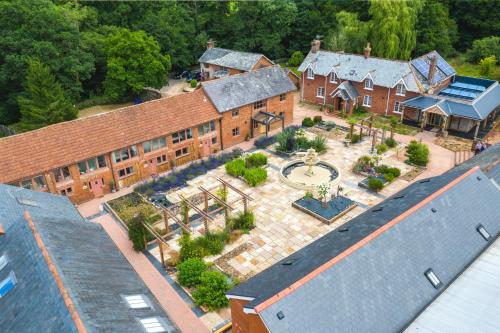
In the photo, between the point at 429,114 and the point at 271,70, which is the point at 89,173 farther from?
the point at 429,114

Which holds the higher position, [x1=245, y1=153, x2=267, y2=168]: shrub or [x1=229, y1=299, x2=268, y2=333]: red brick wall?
[x1=229, y1=299, x2=268, y2=333]: red brick wall

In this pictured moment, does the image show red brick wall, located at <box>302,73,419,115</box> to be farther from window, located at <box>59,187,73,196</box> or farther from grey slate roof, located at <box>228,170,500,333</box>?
window, located at <box>59,187,73,196</box>

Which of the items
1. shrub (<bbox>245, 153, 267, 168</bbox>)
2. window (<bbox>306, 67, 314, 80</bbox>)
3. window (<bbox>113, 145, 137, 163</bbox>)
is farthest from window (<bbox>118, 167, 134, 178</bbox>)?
window (<bbox>306, 67, 314, 80</bbox>)

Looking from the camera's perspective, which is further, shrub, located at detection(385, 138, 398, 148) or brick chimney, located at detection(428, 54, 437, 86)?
brick chimney, located at detection(428, 54, 437, 86)

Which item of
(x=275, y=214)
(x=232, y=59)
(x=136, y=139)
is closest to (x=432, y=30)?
(x=232, y=59)

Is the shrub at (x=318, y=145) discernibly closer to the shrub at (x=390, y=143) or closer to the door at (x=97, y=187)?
the shrub at (x=390, y=143)

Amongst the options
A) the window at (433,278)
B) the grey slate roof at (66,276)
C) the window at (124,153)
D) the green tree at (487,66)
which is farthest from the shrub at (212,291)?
the green tree at (487,66)

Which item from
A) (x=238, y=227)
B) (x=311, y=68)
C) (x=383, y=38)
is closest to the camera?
(x=238, y=227)

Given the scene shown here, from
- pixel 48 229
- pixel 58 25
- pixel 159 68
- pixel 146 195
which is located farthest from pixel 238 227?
pixel 58 25
